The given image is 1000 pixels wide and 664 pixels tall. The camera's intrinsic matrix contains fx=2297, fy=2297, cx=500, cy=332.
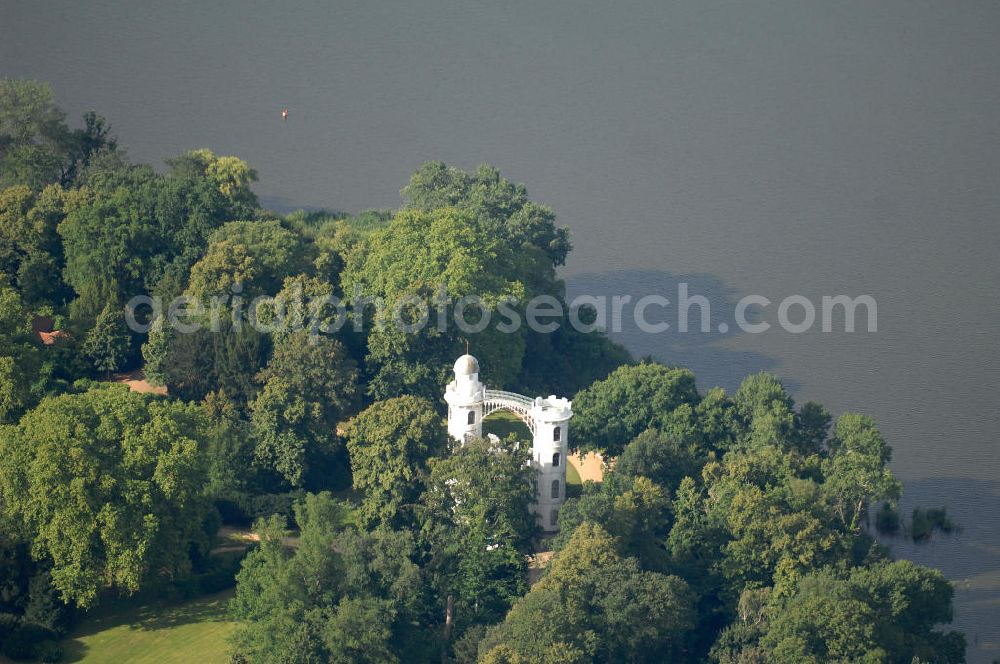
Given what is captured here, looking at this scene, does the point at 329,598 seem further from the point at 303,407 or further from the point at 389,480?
the point at 303,407

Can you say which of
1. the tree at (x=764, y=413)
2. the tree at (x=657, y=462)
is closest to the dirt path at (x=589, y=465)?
the tree at (x=657, y=462)

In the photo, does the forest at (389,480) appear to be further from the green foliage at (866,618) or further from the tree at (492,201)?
the tree at (492,201)

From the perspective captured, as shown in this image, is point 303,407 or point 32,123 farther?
point 32,123

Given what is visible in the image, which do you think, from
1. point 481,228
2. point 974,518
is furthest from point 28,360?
point 974,518

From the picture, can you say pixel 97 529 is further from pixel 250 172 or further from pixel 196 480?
pixel 250 172

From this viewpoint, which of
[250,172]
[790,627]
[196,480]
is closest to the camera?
[790,627]

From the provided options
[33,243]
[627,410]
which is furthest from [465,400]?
[33,243]
